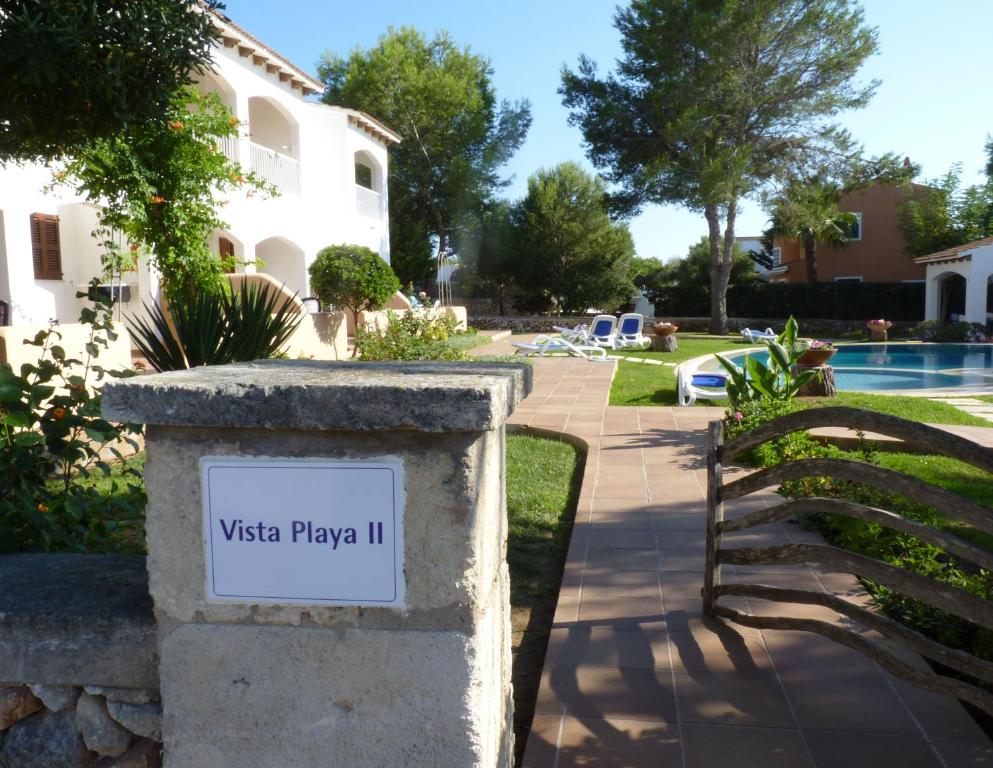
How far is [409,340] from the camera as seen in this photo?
43.2ft

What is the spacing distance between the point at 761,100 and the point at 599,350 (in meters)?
13.8

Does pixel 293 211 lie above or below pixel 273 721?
above

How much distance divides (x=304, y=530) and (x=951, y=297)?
3471cm

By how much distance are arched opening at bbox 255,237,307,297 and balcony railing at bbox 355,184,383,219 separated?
10.6ft

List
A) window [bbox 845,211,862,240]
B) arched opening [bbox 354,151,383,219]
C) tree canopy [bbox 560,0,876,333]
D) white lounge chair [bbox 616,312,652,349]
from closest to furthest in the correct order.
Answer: white lounge chair [bbox 616,312,652,349]
arched opening [bbox 354,151,383,219]
tree canopy [bbox 560,0,876,333]
window [bbox 845,211,862,240]

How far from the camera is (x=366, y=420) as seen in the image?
1732 mm

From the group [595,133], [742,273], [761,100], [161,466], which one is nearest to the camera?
[161,466]

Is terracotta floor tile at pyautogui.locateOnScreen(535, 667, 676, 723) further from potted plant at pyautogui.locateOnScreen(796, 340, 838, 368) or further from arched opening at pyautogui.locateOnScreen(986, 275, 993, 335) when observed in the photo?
arched opening at pyautogui.locateOnScreen(986, 275, 993, 335)

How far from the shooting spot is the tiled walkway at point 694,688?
2.72m

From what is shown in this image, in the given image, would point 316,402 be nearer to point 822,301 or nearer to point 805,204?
point 805,204

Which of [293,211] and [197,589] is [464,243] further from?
[197,589]

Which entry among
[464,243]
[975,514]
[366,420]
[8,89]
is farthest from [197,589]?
[464,243]

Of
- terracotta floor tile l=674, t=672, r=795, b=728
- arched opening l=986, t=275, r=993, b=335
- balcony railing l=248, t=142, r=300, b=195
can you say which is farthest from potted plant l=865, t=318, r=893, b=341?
terracotta floor tile l=674, t=672, r=795, b=728

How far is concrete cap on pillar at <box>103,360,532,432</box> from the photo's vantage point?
170cm
